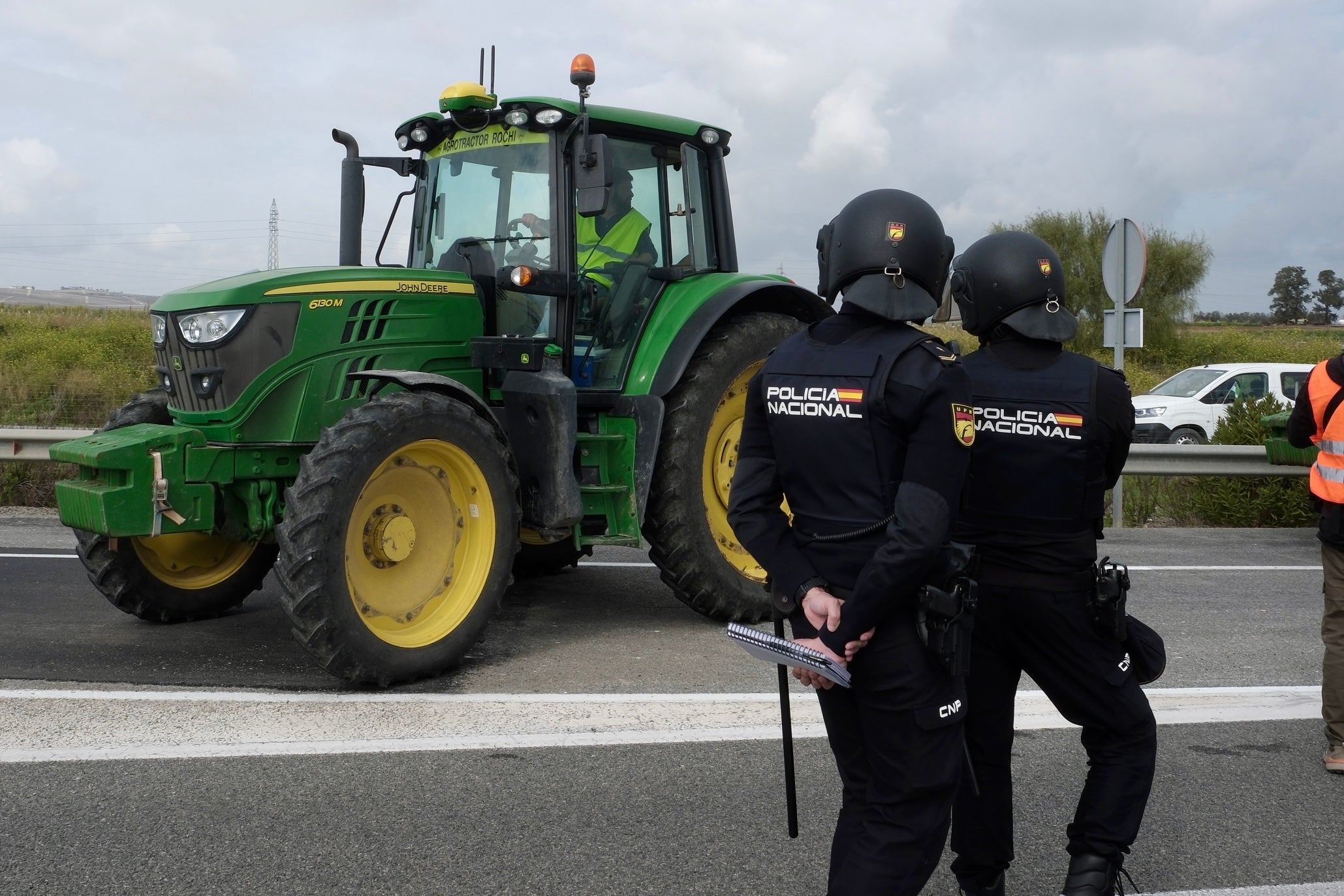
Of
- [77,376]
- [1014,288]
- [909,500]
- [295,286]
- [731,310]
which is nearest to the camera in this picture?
[909,500]

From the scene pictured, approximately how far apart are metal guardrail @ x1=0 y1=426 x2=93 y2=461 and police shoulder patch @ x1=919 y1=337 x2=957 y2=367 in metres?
8.61

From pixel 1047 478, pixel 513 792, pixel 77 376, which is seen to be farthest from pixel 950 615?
pixel 77 376

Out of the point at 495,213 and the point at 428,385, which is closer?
the point at 428,385

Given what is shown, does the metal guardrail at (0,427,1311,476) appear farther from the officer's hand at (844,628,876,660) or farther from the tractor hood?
the officer's hand at (844,628,876,660)

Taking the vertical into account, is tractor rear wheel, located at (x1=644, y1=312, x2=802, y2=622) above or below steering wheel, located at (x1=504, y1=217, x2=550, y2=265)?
below

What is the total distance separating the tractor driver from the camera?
630 cm

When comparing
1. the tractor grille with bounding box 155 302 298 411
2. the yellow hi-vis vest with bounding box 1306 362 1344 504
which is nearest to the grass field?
the yellow hi-vis vest with bounding box 1306 362 1344 504

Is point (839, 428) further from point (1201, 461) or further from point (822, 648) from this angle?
point (1201, 461)

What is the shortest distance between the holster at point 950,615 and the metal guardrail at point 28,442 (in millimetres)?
8635

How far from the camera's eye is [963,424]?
263 cm

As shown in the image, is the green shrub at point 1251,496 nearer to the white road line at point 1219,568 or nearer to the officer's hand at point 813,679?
the white road line at point 1219,568


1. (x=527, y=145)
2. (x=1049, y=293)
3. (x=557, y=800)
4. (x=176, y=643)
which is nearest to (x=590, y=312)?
(x=527, y=145)

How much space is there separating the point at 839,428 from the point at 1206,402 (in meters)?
17.7

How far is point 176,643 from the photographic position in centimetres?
587
